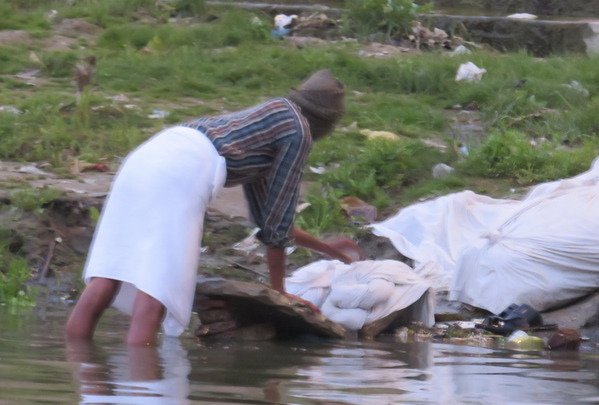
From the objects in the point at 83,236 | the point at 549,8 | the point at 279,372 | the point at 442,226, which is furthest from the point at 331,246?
the point at 549,8

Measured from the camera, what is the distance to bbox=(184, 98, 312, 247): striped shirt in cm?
528

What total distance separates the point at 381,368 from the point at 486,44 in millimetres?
9195

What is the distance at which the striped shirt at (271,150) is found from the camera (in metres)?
5.28

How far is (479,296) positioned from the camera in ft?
22.4

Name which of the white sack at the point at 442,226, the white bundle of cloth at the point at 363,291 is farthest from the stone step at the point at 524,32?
the white bundle of cloth at the point at 363,291

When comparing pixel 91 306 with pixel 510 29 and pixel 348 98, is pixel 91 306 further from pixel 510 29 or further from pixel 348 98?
pixel 510 29

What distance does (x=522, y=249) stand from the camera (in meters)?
6.82

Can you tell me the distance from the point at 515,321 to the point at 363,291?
788mm

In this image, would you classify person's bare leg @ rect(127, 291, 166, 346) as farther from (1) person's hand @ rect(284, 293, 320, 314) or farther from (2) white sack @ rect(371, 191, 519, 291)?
(2) white sack @ rect(371, 191, 519, 291)

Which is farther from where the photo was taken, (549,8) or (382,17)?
(549,8)

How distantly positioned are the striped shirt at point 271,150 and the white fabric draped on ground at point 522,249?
5.78ft

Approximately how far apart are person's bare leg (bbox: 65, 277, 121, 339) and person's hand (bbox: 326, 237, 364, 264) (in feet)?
3.60

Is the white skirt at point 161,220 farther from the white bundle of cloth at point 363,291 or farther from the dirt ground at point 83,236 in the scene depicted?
the dirt ground at point 83,236

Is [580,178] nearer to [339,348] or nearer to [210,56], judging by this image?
Answer: [339,348]
